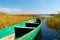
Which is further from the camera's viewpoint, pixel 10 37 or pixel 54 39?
pixel 54 39

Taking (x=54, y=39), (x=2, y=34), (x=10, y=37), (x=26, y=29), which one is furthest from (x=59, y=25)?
(x=10, y=37)

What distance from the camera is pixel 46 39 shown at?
8586 mm

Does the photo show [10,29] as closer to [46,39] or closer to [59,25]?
[46,39]

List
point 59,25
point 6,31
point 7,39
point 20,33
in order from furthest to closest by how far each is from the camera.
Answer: point 59,25
point 20,33
point 6,31
point 7,39

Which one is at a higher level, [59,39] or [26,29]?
[26,29]

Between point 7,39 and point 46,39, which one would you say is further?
point 46,39

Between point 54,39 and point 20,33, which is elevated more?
point 20,33

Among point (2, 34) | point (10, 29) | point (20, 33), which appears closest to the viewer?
point (2, 34)

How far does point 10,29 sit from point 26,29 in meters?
0.98

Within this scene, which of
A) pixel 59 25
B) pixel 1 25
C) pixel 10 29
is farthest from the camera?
pixel 59 25

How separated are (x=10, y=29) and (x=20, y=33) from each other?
76 cm

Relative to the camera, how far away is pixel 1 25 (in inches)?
334

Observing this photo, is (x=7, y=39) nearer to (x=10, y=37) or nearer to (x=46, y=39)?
(x=10, y=37)

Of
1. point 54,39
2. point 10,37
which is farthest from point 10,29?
point 54,39
